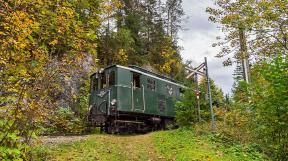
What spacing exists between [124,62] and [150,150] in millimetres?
17643

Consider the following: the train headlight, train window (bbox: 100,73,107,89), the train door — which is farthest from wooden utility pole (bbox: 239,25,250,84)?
train window (bbox: 100,73,107,89)

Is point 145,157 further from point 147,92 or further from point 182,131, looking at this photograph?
point 147,92

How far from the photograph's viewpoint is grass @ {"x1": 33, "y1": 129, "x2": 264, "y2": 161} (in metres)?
8.94

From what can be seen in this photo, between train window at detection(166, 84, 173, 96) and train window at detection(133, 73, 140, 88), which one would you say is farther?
train window at detection(166, 84, 173, 96)

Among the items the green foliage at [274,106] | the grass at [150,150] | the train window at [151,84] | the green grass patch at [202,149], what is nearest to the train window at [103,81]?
the train window at [151,84]

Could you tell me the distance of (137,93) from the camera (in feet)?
54.1

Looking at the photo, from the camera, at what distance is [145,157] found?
10.1 meters

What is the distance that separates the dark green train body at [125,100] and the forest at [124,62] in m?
1.68

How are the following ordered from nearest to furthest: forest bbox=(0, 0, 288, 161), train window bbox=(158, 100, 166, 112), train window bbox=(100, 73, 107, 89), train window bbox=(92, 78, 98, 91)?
forest bbox=(0, 0, 288, 161)
train window bbox=(100, 73, 107, 89)
train window bbox=(92, 78, 98, 91)
train window bbox=(158, 100, 166, 112)

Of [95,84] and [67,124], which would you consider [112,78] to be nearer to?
[95,84]

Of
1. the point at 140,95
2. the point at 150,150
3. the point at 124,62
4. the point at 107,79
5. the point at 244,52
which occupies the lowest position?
the point at 150,150

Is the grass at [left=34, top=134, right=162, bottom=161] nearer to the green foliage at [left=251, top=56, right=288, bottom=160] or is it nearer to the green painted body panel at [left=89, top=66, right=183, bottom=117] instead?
the green painted body panel at [left=89, top=66, right=183, bottom=117]

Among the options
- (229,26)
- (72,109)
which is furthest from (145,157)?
(72,109)

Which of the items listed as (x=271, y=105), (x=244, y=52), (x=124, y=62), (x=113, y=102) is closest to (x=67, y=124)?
(x=113, y=102)
